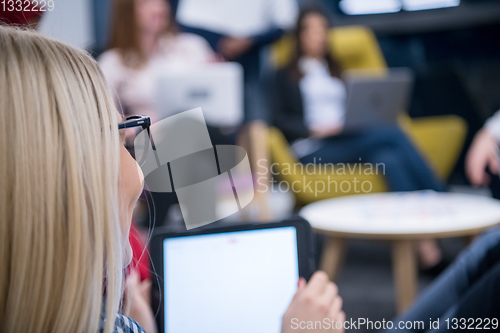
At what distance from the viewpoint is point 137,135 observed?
49 centimetres

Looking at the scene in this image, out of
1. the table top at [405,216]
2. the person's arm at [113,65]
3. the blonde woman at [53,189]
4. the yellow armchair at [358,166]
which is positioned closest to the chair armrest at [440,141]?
the yellow armchair at [358,166]

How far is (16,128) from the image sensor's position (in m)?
0.34

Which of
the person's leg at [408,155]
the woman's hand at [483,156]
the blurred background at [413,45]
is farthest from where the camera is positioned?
the blurred background at [413,45]

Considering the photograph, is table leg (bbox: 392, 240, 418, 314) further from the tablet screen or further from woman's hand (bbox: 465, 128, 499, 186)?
the tablet screen

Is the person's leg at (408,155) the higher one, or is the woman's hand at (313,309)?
the woman's hand at (313,309)

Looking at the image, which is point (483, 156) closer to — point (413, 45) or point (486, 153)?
point (486, 153)

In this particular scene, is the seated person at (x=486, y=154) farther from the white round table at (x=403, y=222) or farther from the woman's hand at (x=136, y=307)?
the woman's hand at (x=136, y=307)

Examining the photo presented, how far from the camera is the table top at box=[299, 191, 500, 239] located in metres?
1.20

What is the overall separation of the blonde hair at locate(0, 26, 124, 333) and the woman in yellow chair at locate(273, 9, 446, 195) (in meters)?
1.80

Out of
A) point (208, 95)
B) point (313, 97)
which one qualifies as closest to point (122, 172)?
point (208, 95)

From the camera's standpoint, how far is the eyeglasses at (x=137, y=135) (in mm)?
449

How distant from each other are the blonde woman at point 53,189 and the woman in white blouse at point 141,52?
1593mm

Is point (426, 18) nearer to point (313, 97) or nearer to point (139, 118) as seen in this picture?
point (313, 97)

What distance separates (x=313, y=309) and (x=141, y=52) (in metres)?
1.84
